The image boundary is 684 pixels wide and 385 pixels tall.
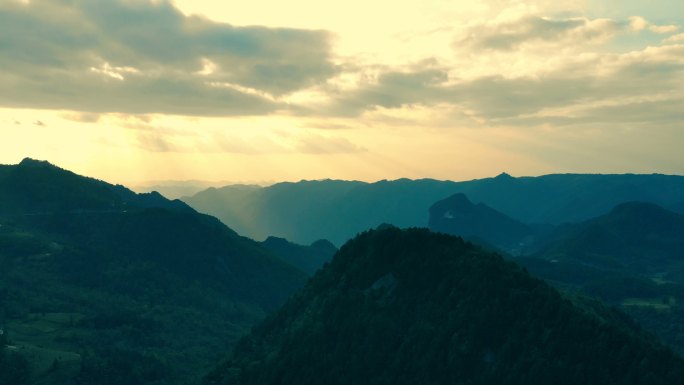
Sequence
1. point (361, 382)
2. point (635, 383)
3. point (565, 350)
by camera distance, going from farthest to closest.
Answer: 1. point (361, 382)
2. point (565, 350)
3. point (635, 383)

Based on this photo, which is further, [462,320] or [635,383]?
[462,320]

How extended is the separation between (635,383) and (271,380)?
91957 mm

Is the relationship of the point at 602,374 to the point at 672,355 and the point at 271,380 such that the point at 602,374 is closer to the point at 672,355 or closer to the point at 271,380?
the point at 672,355

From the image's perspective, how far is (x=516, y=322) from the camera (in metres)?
170

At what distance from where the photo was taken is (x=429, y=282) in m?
198

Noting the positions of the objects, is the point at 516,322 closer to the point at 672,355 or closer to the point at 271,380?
the point at 672,355

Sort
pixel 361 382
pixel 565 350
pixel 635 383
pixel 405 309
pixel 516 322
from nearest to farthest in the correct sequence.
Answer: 1. pixel 635 383
2. pixel 565 350
3. pixel 516 322
4. pixel 361 382
5. pixel 405 309

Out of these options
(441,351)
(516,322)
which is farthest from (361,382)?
(516,322)

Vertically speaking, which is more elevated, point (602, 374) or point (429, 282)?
point (429, 282)

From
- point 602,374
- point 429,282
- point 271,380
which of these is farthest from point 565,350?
point 271,380

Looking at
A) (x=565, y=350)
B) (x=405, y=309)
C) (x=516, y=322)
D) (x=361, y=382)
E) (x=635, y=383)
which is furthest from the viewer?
(x=405, y=309)

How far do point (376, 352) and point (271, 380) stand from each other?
99.2ft

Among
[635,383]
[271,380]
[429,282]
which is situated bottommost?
[271,380]

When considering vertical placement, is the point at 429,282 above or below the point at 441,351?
above
